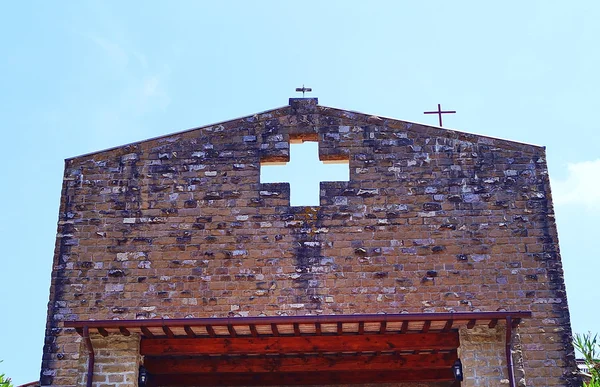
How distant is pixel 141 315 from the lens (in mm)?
9797

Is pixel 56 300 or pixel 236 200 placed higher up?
pixel 236 200

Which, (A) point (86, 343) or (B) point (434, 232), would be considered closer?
(A) point (86, 343)

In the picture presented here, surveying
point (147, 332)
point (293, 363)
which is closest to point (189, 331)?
point (147, 332)

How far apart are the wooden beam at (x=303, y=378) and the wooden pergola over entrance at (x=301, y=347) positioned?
0.04ft

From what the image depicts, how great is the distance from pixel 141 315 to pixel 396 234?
3.30m

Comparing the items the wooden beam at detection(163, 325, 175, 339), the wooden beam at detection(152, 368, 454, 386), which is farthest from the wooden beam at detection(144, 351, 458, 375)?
the wooden beam at detection(163, 325, 175, 339)

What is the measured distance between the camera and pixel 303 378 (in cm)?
977

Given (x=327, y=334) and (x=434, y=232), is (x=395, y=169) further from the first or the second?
(x=327, y=334)

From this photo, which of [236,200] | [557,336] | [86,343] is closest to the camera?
[86,343]

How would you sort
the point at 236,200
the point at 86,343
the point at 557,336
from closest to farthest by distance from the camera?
the point at 86,343 → the point at 557,336 → the point at 236,200

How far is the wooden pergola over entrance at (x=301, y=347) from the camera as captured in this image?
26.8 feet

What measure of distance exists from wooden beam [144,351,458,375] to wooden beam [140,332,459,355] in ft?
1.63

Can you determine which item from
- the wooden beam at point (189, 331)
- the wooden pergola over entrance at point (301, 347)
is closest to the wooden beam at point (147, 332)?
the wooden pergola over entrance at point (301, 347)

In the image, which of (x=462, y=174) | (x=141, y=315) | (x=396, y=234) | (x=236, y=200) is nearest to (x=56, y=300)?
(x=141, y=315)
